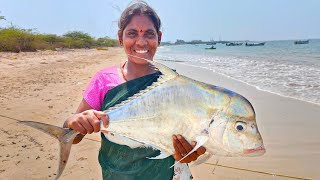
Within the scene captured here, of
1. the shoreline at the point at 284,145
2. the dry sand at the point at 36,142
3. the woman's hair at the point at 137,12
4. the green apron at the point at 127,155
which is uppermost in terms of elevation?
the woman's hair at the point at 137,12

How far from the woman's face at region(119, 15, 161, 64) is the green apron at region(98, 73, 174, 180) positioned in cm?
18

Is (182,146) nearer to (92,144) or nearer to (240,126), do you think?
(240,126)

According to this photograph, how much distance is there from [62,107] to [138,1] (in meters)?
4.98

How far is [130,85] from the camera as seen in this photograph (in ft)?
6.76

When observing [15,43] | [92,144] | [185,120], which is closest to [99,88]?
[185,120]

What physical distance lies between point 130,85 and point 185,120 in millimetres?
566

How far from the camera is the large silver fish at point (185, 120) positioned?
1.58 metres

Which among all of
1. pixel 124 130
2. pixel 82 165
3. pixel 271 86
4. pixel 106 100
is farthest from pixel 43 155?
pixel 271 86

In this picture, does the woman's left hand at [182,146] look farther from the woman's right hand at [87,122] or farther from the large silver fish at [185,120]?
the woman's right hand at [87,122]

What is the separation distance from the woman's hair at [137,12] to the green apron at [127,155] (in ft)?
1.33

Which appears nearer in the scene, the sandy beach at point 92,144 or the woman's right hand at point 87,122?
the woman's right hand at point 87,122

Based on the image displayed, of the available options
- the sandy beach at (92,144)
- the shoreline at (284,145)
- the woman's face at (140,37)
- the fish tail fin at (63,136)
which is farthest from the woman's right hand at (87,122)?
the shoreline at (284,145)

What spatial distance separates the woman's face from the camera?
2146 millimetres

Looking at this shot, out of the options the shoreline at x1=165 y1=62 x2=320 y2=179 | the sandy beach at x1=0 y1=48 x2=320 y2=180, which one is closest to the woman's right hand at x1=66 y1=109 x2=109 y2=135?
the sandy beach at x1=0 y1=48 x2=320 y2=180
